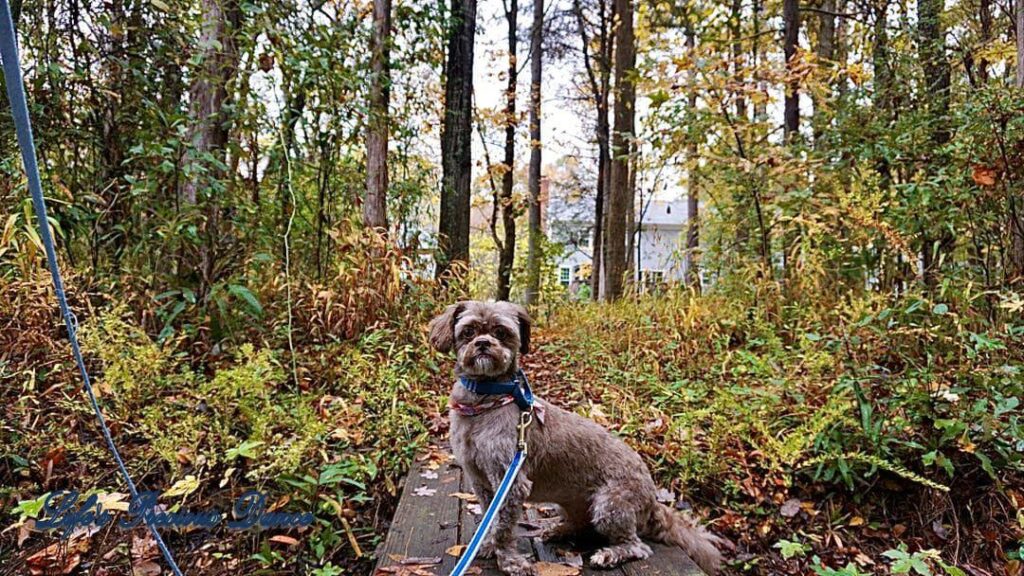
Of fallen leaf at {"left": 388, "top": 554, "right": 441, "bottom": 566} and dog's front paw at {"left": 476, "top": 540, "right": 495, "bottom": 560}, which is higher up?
dog's front paw at {"left": 476, "top": 540, "right": 495, "bottom": 560}

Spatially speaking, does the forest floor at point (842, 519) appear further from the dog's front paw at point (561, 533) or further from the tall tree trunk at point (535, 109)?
the tall tree trunk at point (535, 109)

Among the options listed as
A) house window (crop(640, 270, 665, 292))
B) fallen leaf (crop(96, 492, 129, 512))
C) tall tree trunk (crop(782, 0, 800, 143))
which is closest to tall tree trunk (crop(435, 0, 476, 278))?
house window (crop(640, 270, 665, 292))

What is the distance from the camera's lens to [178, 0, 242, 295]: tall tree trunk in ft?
15.2

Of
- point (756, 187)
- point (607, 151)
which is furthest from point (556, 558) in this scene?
point (607, 151)

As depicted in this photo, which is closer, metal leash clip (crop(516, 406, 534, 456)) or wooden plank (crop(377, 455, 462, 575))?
metal leash clip (crop(516, 406, 534, 456))

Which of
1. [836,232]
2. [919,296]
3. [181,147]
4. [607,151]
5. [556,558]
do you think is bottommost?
[556,558]

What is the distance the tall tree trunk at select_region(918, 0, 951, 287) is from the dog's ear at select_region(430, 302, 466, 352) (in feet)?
13.9

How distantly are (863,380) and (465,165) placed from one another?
20.5ft

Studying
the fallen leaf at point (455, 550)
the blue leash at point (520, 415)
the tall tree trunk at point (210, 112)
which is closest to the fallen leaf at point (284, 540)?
the fallen leaf at point (455, 550)

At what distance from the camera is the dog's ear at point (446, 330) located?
9.21ft

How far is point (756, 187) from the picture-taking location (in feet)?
22.2

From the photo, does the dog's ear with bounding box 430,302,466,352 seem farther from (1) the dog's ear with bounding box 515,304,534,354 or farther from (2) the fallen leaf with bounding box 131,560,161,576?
(2) the fallen leaf with bounding box 131,560,161,576

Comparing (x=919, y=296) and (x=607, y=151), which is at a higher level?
(x=607, y=151)

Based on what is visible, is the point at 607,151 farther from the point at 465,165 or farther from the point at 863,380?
the point at 863,380
